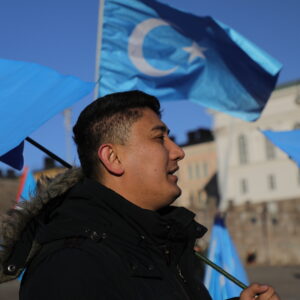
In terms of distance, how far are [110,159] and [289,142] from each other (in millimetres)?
3768

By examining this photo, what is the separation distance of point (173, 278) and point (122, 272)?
228 millimetres

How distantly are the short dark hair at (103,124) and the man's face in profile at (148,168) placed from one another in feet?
0.12

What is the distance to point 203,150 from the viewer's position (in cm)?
5672

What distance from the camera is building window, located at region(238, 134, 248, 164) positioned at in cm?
5294

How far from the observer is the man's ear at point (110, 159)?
7.00 feet

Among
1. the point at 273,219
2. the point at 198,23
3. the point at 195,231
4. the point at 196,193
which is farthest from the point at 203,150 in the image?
the point at 195,231

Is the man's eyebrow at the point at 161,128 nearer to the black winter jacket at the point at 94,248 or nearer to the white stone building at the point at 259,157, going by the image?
the black winter jacket at the point at 94,248

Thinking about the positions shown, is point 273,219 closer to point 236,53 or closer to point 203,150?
point 203,150

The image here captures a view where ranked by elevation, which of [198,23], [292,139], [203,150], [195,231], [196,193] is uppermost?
[198,23]

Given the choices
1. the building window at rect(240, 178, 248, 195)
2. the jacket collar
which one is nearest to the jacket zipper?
the jacket collar

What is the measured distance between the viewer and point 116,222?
1969mm

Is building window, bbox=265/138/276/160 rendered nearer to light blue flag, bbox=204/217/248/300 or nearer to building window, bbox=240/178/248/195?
building window, bbox=240/178/248/195

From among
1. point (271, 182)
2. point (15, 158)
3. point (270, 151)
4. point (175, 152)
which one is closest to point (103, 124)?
point (175, 152)

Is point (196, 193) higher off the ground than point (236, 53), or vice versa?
point (236, 53)
